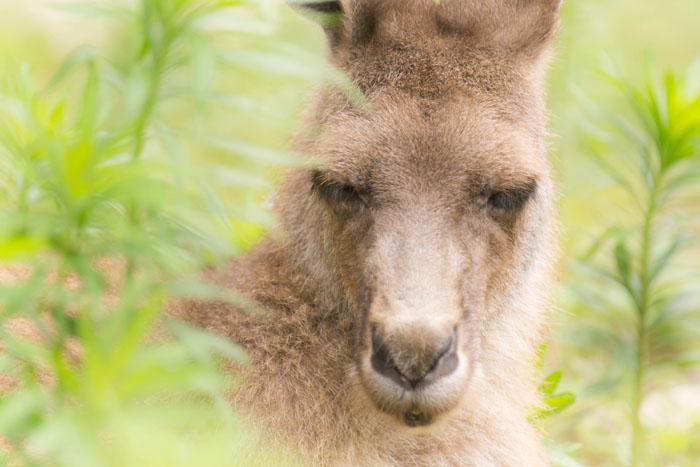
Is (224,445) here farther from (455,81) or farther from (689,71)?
(689,71)

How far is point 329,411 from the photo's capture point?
12.7 feet

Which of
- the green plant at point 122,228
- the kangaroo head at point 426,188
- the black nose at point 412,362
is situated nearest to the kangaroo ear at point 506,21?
the kangaroo head at point 426,188

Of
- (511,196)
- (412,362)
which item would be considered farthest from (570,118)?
(412,362)

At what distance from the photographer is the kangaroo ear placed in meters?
4.08

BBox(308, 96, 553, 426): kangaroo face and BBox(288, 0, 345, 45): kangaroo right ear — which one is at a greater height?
BBox(288, 0, 345, 45): kangaroo right ear

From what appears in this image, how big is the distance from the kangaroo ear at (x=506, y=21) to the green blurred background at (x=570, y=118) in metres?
0.65

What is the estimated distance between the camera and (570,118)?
7.19 metres

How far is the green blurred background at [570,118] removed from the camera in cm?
343

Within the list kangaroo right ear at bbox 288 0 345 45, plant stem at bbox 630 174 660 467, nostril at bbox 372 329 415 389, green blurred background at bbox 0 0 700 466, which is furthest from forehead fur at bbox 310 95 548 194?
plant stem at bbox 630 174 660 467

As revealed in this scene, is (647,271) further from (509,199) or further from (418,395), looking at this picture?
(418,395)

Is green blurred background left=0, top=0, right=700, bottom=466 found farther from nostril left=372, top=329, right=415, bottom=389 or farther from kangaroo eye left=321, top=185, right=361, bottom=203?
nostril left=372, top=329, right=415, bottom=389

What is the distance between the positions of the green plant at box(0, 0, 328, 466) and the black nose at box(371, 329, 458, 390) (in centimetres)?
69

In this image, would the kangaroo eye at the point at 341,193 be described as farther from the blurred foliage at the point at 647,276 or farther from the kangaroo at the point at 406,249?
the blurred foliage at the point at 647,276

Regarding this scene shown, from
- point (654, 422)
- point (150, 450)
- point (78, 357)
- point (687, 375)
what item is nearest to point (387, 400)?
point (78, 357)
